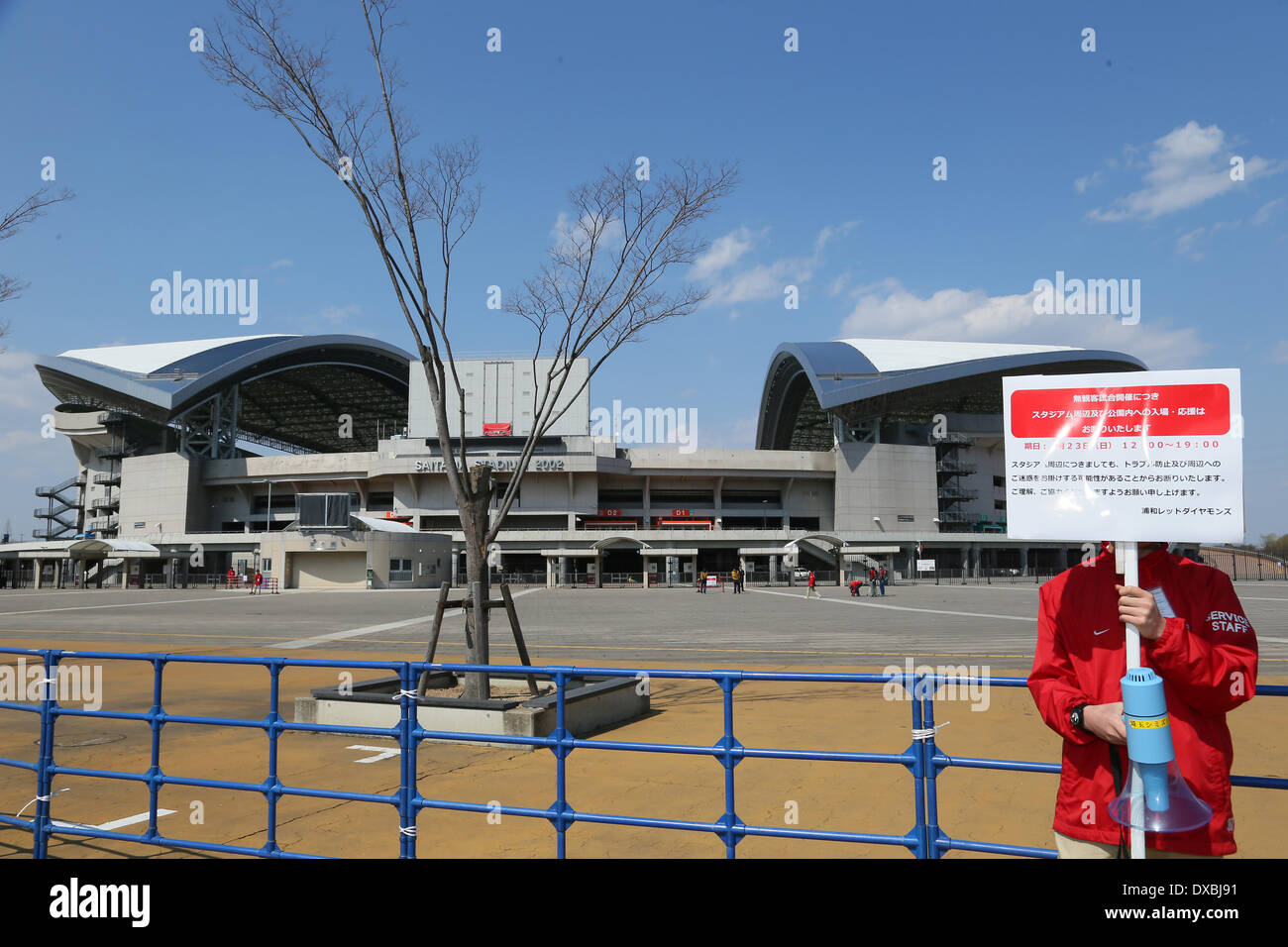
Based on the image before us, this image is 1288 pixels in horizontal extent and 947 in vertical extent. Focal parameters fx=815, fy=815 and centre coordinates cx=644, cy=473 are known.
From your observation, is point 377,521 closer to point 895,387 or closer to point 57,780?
point 895,387

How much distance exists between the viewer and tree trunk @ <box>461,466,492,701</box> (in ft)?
30.5

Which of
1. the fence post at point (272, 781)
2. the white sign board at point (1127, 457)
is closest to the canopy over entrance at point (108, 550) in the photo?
the fence post at point (272, 781)

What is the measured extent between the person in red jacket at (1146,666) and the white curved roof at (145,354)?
86.2 metres

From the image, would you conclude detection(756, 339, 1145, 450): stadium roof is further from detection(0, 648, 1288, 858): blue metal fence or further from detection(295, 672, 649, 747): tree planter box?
detection(0, 648, 1288, 858): blue metal fence

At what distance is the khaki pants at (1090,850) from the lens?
274 centimetres

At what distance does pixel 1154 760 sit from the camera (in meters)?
2.56

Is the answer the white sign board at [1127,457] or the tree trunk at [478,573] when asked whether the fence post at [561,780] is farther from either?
the tree trunk at [478,573]

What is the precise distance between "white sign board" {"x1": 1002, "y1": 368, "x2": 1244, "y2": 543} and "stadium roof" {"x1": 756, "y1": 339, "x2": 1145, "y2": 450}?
2651 inches

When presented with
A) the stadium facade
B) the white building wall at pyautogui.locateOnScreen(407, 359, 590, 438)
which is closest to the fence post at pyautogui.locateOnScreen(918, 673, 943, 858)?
the stadium facade

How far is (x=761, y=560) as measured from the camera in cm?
7112

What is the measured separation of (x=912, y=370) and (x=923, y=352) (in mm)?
8823

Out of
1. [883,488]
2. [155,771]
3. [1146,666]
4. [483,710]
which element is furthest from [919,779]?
[883,488]

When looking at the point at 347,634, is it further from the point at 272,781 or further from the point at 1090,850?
the point at 1090,850

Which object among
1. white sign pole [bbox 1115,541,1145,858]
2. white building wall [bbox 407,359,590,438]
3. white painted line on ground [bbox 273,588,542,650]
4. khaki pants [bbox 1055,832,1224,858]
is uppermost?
white building wall [bbox 407,359,590,438]
